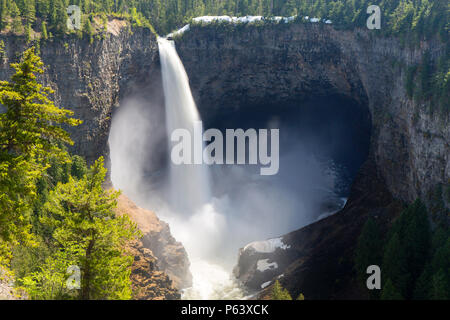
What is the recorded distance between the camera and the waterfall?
60.5 meters

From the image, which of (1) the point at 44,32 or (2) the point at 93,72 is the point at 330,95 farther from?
(1) the point at 44,32

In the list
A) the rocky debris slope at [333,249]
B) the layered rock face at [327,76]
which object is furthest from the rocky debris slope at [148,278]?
the layered rock face at [327,76]

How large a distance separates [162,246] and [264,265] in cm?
1225

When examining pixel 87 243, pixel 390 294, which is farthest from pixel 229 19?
pixel 87 243

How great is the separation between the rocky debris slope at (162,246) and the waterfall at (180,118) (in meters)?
13.2

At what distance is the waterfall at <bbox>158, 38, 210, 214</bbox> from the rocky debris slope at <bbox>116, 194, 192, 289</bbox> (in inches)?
518

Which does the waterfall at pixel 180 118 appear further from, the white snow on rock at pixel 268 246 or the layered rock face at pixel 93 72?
the white snow on rock at pixel 268 246

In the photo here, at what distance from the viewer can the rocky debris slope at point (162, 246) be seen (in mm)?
45031

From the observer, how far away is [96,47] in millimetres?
47344

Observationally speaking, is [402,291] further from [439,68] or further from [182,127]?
Answer: [182,127]

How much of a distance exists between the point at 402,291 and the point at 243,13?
2060 inches

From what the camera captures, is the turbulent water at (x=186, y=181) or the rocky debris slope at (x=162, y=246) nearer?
the rocky debris slope at (x=162, y=246)

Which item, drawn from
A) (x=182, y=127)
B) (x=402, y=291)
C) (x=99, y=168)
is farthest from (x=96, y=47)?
(x=402, y=291)

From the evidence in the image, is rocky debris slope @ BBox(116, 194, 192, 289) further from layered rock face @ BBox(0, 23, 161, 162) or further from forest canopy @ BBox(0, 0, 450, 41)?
forest canopy @ BBox(0, 0, 450, 41)
